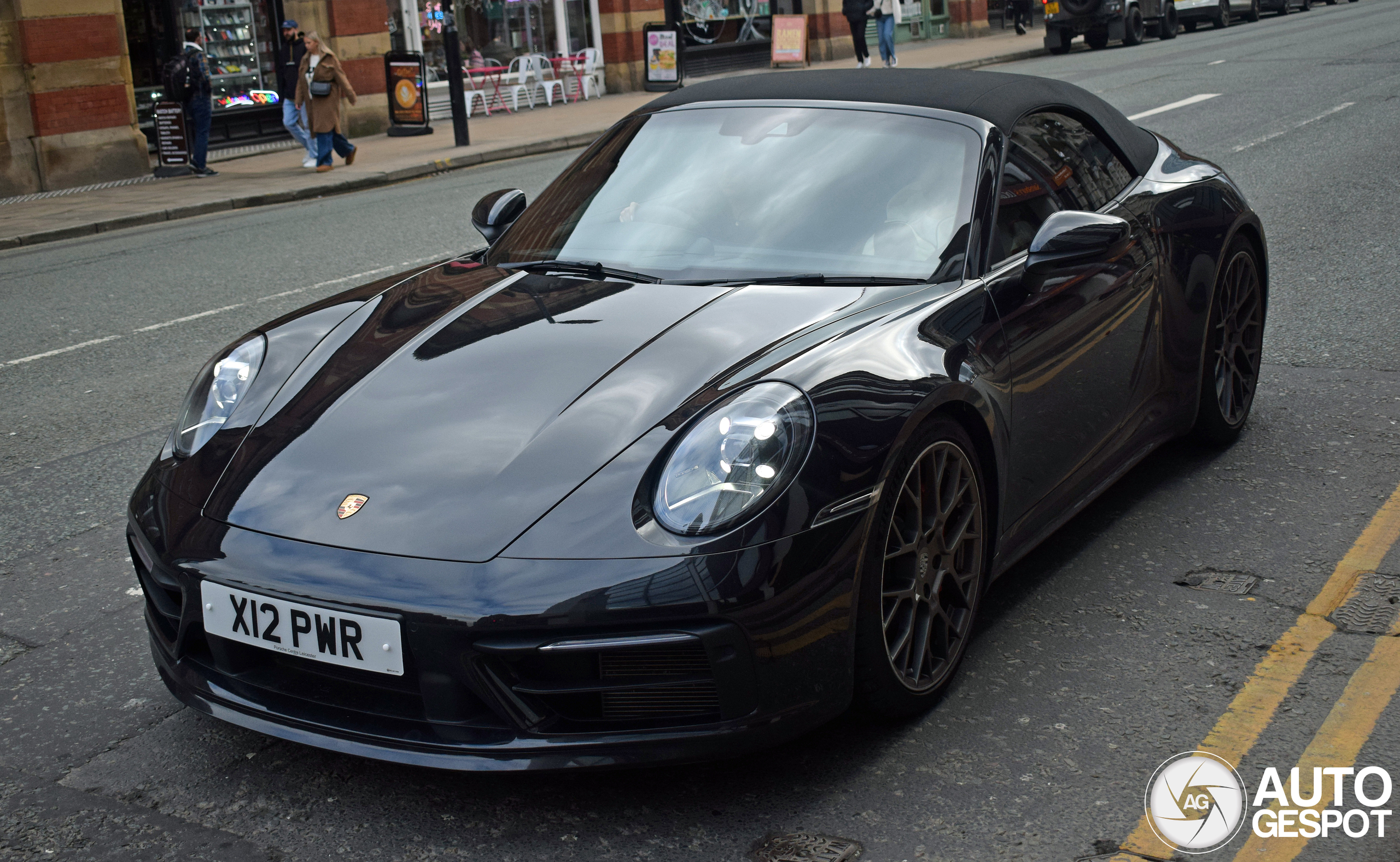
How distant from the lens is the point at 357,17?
869 inches

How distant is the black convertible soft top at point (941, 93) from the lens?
12.9 feet

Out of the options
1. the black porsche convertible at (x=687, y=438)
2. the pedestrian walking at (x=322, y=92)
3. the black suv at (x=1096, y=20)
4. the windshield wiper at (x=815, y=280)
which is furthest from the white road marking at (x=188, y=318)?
the black suv at (x=1096, y=20)

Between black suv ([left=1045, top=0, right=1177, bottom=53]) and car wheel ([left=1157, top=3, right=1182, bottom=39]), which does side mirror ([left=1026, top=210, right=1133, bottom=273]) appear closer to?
black suv ([left=1045, top=0, right=1177, bottom=53])

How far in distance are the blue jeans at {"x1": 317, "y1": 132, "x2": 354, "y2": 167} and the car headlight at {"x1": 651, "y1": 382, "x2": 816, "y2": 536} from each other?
15520mm

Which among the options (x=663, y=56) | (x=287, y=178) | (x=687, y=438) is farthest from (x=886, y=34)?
(x=687, y=438)

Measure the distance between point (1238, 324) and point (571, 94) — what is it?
23.0m

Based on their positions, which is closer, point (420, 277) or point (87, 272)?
point (420, 277)

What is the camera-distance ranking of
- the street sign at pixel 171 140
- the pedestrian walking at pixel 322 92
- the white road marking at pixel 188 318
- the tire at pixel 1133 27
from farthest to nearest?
the tire at pixel 1133 27
the street sign at pixel 171 140
the pedestrian walking at pixel 322 92
the white road marking at pixel 188 318

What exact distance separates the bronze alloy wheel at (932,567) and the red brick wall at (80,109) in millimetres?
17051

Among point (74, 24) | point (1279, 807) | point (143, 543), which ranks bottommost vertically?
point (1279, 807)

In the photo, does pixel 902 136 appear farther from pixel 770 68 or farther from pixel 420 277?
pixel 770 68

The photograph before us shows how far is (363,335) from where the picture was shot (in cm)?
357

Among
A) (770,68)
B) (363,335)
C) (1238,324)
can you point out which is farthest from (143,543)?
A: (770,68)

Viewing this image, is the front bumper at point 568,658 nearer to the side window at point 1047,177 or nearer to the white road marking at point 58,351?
the side window at point 1047,177
